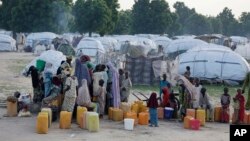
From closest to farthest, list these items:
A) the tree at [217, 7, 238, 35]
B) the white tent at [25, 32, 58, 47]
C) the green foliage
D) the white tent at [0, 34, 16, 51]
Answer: the white tent at [0, 34, 16, 51]
the white tent at [25, 32, 58, 47]
the green foliage
the tree at [217, 7, 238, 35]

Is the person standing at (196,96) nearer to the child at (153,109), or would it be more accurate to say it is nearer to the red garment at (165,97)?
the red garment at (165,97)

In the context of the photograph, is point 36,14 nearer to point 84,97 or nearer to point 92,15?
point 92,15

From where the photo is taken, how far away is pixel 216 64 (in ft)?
68.1

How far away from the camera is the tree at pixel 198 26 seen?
9094 centimetres

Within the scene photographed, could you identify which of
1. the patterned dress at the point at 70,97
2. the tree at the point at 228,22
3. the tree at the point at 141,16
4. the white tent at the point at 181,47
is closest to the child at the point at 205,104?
the patterned dress at the point at 70,97

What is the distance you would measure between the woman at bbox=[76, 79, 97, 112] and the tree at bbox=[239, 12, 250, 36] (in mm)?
87231

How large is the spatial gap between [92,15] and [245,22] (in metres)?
58.6

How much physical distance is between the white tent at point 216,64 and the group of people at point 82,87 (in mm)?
8167

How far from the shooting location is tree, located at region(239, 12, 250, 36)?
9562 centimetres

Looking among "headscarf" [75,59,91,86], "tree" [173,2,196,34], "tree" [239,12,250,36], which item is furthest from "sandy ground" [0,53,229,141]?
"tree" [239,12,250,36]

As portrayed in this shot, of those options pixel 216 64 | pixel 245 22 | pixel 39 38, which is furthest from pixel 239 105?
pixel 245 22

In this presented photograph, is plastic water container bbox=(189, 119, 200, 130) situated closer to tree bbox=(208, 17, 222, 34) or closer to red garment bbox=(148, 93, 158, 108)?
red garment bbox=(148, 93, 158, 108)

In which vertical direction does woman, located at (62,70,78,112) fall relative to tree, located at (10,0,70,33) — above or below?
below

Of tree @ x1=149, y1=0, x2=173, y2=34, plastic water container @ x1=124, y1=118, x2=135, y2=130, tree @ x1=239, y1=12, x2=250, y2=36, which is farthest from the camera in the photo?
tree @ x1=239, y1=12, x2=250, y2=36
